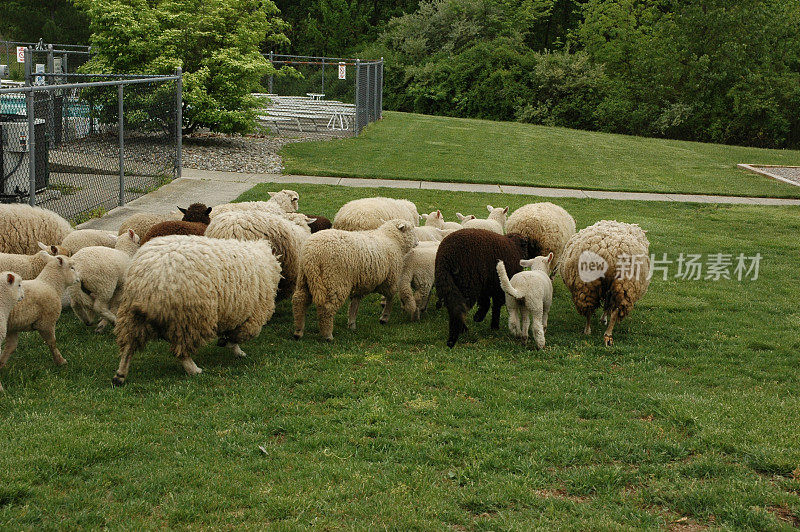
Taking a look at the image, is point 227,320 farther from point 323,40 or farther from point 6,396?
point 323,40

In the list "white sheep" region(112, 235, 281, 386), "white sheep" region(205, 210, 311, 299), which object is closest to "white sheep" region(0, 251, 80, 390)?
"white sheep" region(112, 235, 281, 386)

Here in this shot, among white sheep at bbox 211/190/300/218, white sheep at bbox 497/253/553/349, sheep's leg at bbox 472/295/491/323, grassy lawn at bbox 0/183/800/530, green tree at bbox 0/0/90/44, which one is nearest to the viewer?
grassy lawn at bbox 0/183/800/530

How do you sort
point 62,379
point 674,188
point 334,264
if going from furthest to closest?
point 674,188 < point 334,264 < point 62,379

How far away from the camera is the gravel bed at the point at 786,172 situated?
21.9m

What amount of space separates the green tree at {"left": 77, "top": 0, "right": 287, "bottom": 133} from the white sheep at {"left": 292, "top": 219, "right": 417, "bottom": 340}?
42.8 feet

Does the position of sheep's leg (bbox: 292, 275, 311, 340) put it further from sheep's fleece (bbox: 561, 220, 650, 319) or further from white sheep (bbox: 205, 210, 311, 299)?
sheep's fleece (bbox: 561, 220, 650, 319)

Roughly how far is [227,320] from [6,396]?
6.19 ft

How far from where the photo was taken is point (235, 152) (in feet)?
68.9

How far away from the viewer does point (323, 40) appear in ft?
167

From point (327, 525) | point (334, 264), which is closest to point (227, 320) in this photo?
→ point (334, 264)

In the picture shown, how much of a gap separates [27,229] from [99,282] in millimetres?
1608

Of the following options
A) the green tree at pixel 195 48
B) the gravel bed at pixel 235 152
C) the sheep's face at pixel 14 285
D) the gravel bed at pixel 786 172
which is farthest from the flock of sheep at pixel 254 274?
the gravel bed at pixel 786 172

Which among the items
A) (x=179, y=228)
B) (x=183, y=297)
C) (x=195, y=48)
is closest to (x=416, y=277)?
(x=179, y=228)

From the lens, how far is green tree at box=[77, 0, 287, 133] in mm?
19656
